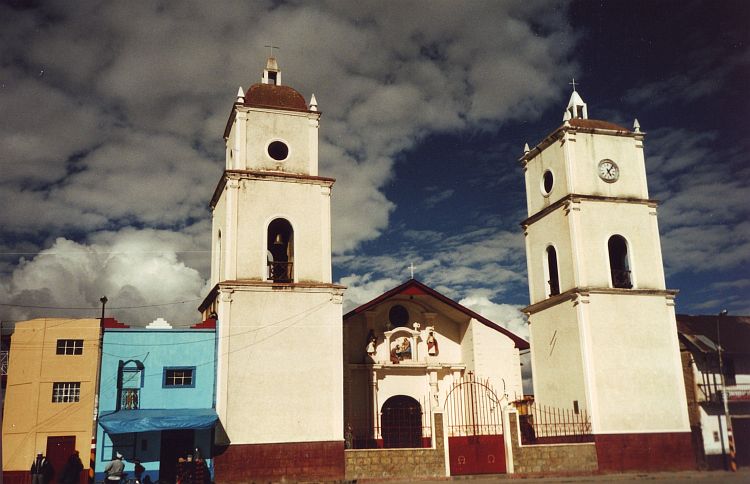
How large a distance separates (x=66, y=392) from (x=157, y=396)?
304 cm

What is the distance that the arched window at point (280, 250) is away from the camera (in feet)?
79.8

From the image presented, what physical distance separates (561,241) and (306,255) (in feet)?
33.8

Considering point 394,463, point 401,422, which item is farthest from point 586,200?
point 394,463

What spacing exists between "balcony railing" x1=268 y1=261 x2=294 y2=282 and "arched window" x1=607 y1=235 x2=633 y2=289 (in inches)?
483

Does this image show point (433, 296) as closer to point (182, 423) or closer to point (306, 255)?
point (306, 255)

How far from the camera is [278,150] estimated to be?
25031 mm

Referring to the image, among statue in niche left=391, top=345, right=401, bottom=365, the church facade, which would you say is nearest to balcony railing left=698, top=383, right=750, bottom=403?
the church facade

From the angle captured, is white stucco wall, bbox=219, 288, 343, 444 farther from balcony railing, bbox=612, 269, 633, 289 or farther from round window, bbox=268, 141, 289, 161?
balcony railing, bbox=612, 269, 633, 289

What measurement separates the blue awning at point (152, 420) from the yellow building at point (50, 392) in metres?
1.92

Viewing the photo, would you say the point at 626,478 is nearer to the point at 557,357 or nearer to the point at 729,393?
the point at 557,357

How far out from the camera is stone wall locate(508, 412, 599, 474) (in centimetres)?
2333

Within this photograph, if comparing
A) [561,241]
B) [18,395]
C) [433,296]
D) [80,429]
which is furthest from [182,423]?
[561,241]

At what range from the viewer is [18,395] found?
2167cm

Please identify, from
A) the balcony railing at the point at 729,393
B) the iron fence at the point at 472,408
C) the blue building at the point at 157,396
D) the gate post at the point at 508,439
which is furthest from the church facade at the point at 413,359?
the balcony railing at the point at 729,393
